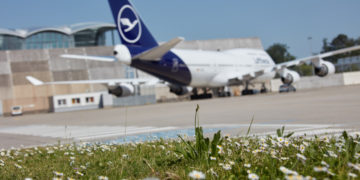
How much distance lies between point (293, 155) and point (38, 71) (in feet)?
208

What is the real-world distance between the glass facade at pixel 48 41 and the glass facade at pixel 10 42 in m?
1.20

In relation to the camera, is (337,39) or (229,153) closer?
(229,153)

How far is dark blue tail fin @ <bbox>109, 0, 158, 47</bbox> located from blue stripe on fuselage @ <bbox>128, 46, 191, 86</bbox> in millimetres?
866

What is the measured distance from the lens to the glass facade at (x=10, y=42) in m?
67.6

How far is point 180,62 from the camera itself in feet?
95.9

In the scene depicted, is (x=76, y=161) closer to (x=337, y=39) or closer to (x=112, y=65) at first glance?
(x=112, y=65)

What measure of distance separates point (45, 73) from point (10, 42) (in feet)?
33.6

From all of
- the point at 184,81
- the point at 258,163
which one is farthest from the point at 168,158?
the point at 184,81

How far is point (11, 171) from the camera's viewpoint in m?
4.53

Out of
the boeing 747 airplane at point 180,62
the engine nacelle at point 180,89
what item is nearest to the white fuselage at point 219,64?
the boeing 747 airplane at point 180,62

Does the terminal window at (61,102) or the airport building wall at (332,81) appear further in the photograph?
the airport building wall at (332,81)

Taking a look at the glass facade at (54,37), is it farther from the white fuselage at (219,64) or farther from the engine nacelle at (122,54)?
the engine nacelle at (122,54)

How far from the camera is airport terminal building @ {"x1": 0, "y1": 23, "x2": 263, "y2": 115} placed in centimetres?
6047

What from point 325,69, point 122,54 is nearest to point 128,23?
point 122,54
